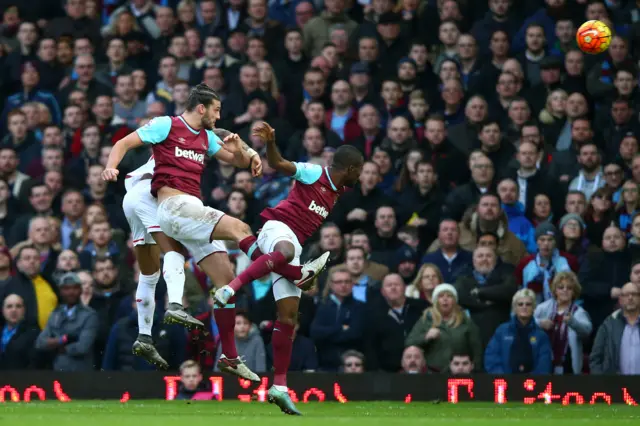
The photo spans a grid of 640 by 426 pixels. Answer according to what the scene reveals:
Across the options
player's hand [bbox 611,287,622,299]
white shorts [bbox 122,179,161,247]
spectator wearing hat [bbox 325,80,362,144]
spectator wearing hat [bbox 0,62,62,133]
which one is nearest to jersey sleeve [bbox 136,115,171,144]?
white shorts [bbox 122,179,161,247]

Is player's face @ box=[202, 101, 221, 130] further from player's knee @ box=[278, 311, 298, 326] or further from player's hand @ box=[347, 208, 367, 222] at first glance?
player's hand @ box=[347, 208, 367, 222]

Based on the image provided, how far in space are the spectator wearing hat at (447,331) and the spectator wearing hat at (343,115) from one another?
3746mm

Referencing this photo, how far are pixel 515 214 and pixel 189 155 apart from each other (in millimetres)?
5769

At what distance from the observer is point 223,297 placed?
43.0 feet

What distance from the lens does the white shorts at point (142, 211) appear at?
14.3m

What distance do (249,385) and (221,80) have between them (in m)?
5.93

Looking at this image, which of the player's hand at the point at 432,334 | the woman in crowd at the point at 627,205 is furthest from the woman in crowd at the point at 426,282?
→ the woman in crowd at the point at 627,205

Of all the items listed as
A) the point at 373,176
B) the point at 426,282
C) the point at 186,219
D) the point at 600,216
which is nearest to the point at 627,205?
the point at 600,216

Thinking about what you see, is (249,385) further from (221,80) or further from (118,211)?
(221,80)

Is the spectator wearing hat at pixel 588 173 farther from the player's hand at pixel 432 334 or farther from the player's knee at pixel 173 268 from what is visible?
the player's knee at pixel 173 268

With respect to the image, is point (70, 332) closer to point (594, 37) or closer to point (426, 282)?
point (426, 282)

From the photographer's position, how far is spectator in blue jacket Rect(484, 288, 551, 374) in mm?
16594

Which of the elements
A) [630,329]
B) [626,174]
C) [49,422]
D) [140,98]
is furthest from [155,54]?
[49,422]

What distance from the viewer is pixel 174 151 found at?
13.9 metres
